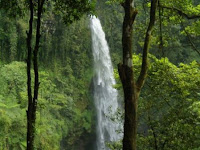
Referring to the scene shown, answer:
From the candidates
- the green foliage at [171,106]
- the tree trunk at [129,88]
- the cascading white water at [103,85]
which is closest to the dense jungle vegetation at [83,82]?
the green foliage at [171,106]

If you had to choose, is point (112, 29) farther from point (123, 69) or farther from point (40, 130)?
point (123, 69)

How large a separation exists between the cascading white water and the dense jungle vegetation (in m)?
0.52

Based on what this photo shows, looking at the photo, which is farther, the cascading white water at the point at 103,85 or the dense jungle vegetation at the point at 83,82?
the cascading white water at the point at 103,85

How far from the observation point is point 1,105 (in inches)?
312

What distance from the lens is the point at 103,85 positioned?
65.8 feet

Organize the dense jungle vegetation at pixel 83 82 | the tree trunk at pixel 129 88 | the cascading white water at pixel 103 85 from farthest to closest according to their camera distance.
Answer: the cascading white water at pixel 103 85, the dense jungle vegetation at pixel 83 82, the tree trunk at pixel 129 88

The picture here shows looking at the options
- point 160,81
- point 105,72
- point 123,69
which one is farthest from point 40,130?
point 105,72

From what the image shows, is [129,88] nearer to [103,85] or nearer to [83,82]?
[83,82]

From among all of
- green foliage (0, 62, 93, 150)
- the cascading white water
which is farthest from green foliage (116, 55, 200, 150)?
the cascading white water

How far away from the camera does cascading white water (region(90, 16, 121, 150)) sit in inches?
747

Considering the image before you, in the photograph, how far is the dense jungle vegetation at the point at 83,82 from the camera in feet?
→ 19.5

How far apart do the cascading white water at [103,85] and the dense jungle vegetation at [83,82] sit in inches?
20.6

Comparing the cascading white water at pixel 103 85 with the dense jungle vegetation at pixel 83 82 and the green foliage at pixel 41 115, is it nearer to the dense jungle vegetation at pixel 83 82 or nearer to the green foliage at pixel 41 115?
the dense jungle vegetation at pixel 83 82

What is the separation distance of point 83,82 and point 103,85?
6.10 feet
